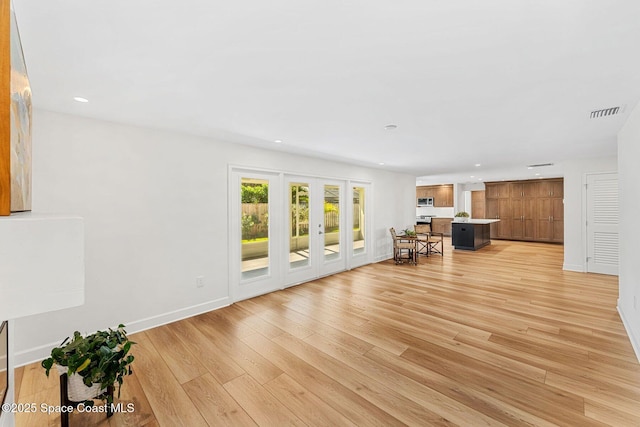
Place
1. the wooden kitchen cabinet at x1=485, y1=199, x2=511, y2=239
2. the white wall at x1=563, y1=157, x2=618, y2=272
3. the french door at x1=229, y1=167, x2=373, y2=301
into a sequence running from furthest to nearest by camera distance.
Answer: the wooden kitchen cabinet at x1=485, y1=199, x2=511, y2=239
the white wall at x1=563, y1=157, x2=618, y2=272
the french door at x1=229, y1=167, x2=373, y2=301

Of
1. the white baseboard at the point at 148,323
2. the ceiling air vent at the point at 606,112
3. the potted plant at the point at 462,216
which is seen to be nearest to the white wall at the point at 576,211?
the potted plant at the point at 462,216

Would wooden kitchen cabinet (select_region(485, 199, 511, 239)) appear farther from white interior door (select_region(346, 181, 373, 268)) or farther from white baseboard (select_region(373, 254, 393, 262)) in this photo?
white interior door (select_region(346, 181, 373, 268))

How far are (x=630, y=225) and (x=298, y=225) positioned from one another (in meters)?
4.20

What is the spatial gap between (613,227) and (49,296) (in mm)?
7650

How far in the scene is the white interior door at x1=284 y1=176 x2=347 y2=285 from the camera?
5.00 m

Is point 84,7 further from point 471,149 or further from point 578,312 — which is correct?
point 578,312

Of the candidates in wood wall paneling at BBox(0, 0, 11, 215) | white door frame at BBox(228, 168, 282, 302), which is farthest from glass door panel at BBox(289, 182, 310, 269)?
wood wall paneling at BBox(0, 0, 11, 215)

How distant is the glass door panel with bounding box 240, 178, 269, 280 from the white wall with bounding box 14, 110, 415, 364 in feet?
1.20

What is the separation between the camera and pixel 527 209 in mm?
9734

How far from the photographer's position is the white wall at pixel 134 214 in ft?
8.82

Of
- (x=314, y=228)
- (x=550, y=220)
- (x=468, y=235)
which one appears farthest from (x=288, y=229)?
(x=550, y=220)

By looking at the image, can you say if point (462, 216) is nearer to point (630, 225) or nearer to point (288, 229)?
point (630, 225)

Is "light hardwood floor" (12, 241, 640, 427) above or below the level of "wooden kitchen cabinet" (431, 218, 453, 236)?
below

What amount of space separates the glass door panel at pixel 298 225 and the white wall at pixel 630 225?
4.11 metres
